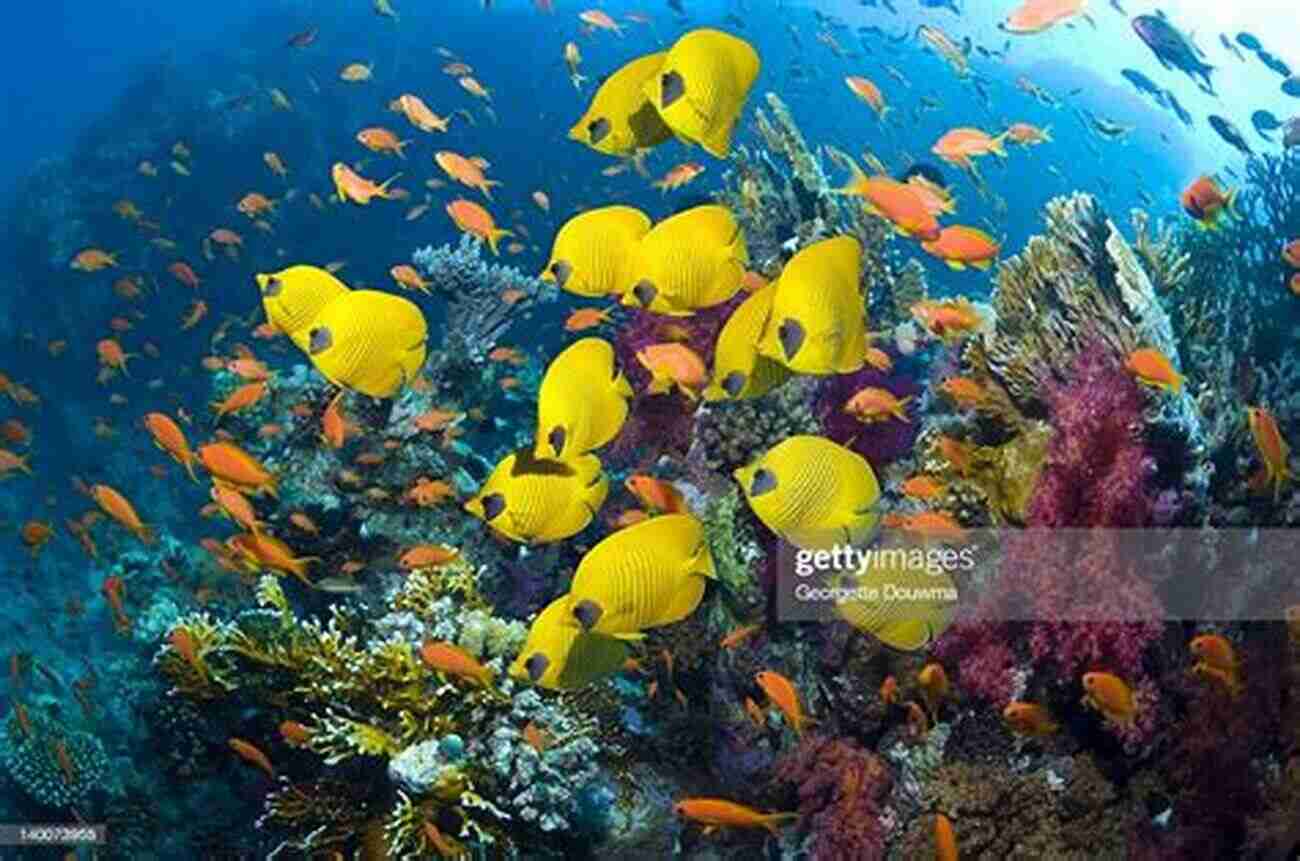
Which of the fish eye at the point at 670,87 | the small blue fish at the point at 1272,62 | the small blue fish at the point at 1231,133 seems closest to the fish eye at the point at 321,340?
the fish eye at the point at 670,87

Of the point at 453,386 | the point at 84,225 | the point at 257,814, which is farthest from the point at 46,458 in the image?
the point at 257,814

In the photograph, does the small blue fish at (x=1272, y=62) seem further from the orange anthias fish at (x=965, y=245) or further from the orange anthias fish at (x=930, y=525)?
the orange anthias fish at (x=930, y=525)

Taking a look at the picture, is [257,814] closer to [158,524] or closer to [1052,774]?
[1052,774]

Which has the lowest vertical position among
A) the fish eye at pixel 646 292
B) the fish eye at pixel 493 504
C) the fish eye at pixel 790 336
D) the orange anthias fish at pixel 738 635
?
the orange anthias fish at pixel 738 635

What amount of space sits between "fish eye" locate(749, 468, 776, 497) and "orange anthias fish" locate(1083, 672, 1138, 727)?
1769mm

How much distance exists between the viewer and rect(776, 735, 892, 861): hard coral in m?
4.29

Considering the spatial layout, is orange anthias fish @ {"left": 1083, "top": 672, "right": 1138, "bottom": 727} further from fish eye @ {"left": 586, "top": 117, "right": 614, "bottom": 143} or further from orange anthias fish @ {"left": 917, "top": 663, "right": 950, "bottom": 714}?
fish eye @ {"left": 586, "top": 117, "right": 614, "bottom": 143}

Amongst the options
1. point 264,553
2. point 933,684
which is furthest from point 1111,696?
point 264,553

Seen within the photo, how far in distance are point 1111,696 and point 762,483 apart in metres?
1.94

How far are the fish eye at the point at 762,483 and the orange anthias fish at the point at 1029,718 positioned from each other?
1844 mm

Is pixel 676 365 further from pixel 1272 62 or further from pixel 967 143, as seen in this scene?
pixel 1272 62

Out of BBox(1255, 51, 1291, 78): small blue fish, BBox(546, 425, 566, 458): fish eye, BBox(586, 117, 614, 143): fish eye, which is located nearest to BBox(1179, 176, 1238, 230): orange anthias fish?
BBox(586, 117, 614, 143): fish eye

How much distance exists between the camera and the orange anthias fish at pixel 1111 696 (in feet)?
12.3

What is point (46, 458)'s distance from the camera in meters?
19.1
